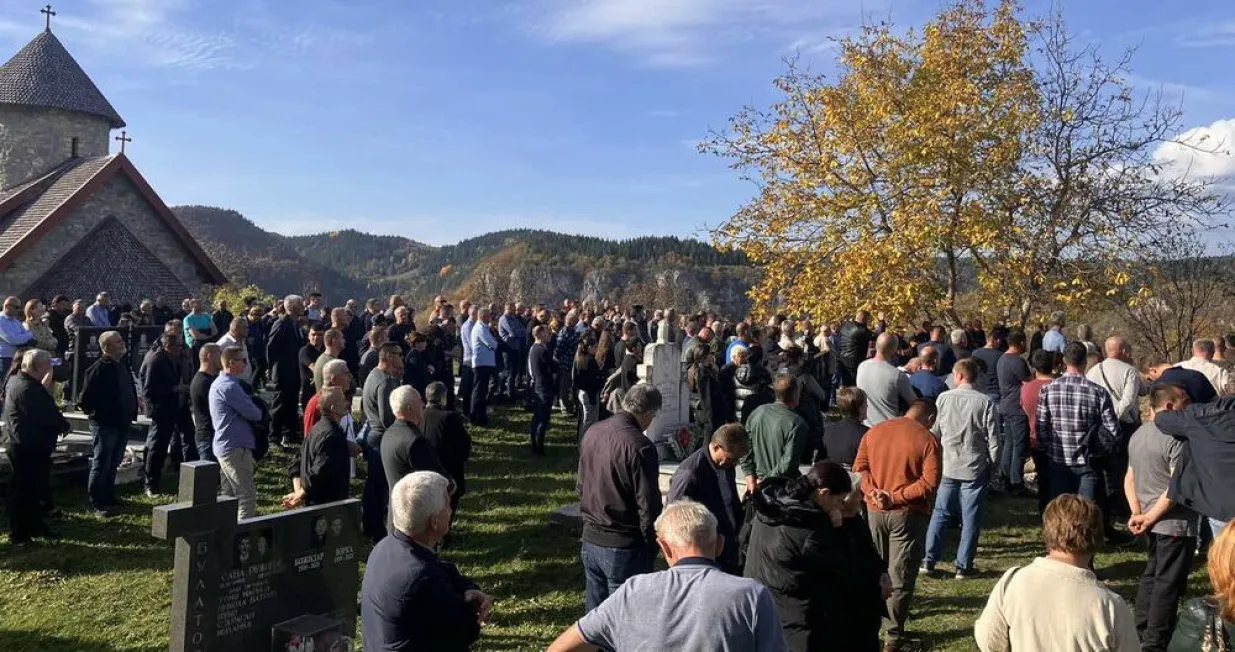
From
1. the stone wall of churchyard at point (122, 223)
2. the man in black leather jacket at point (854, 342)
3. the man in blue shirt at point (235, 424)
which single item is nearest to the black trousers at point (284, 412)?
the man in blue shirt at point (235, 424)

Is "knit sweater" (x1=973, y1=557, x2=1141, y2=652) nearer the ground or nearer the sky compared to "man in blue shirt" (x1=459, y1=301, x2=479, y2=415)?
nearer the ground

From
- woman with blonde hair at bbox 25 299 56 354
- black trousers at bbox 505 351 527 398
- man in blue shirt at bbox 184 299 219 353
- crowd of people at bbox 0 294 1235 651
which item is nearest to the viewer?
crowd of people at bbox 0 294 1235 651

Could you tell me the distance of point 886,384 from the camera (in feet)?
27.5

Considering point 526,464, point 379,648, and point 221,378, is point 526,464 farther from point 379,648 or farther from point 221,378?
point 379,648

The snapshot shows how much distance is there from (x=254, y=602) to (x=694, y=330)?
10.4m

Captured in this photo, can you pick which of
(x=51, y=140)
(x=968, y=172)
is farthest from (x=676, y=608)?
(x=51, y=140)

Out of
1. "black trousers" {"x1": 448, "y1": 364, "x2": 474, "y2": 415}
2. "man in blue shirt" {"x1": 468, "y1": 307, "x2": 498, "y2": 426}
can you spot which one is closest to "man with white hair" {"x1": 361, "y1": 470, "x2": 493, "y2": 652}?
"man in blue shirt" {"x1": 468, "y1": 307, "x2": 498, "y2": 426}

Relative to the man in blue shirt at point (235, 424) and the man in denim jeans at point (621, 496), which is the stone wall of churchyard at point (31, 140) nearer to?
the man in blue shirt at point (235, 424)

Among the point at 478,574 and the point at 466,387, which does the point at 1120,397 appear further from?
the point at 466,387

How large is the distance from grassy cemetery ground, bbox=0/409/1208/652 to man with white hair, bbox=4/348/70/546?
331mm

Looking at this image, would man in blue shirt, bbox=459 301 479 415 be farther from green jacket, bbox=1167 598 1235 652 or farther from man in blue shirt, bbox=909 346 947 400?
green jacket, bbox=1167 598 1235 652

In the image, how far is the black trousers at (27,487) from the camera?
7891 millimetres

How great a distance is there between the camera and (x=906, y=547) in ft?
19.7

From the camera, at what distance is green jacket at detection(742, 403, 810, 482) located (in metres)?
6.36
